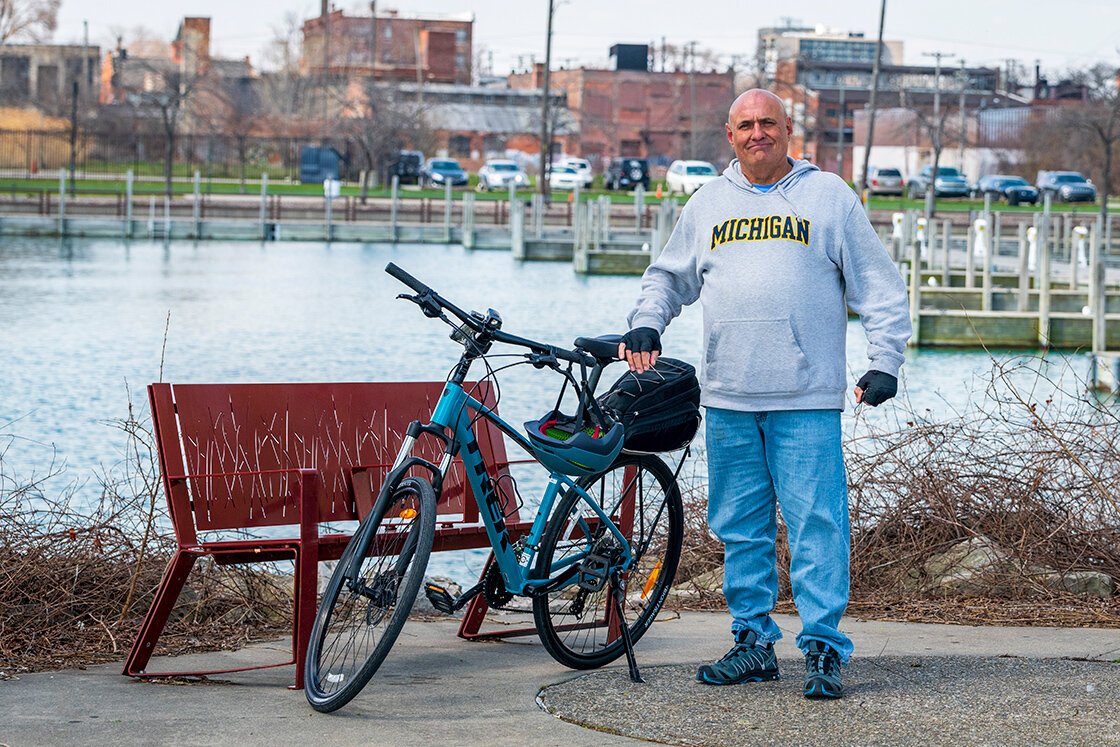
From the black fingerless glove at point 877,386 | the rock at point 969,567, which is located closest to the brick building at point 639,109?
the rock at point 969,567

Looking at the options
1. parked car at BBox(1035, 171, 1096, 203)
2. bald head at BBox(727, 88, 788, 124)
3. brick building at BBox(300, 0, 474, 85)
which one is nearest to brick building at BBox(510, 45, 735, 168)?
brick building at BBox(300, 0, 474, 85)

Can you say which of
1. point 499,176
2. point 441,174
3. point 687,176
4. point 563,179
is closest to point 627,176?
point 563,179

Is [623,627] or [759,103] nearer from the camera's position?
[759,103]

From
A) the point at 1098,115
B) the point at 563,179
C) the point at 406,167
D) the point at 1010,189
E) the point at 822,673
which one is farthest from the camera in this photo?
the point at 563,179

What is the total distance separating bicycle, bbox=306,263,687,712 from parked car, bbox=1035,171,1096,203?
62.7m

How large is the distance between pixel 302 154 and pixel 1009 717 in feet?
223

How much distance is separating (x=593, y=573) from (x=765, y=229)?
1.18m

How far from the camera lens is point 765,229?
193 inches

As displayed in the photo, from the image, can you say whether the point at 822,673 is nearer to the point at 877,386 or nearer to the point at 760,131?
the point at 877,386

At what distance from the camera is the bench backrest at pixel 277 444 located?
5.17 m

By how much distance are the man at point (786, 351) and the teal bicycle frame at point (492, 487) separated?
1.39 ft

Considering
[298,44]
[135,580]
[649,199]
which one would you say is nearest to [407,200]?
[649,199]

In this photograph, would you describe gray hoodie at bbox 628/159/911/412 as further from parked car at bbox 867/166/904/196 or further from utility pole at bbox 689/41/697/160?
utility pole at bbox 689/41/697/160

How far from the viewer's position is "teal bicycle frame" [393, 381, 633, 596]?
4.80 metres
